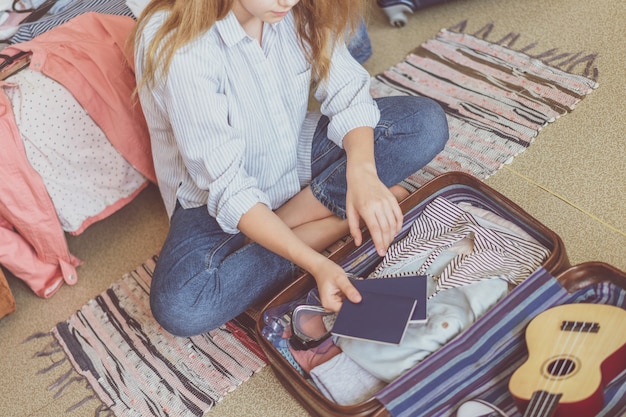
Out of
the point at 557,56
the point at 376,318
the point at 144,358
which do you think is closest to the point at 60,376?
the point at 144,358

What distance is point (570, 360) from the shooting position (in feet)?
3.07

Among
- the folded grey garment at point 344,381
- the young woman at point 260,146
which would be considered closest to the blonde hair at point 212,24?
the young woman at point 260,146

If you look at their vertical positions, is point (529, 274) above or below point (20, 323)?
above

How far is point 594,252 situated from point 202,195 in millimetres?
710

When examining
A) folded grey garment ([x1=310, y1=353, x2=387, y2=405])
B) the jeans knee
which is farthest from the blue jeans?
folded grey garment ([x1=310, y1=353, x2=387, y2=405])

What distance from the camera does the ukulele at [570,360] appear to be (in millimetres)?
904

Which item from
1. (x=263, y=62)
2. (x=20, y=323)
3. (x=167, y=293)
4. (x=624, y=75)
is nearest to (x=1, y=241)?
(x=20, y=323)

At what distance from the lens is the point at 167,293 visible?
121 cm

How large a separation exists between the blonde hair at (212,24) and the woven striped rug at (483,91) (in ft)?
1.24

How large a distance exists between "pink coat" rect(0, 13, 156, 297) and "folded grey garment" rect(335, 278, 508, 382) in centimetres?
68

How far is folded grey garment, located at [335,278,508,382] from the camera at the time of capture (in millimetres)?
1021

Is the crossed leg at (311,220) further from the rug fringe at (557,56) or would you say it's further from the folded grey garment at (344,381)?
the rug fringe at (557,56)

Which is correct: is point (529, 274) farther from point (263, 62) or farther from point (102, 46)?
point (102, 46)

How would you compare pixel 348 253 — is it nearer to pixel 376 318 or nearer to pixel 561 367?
pixel 376 318
